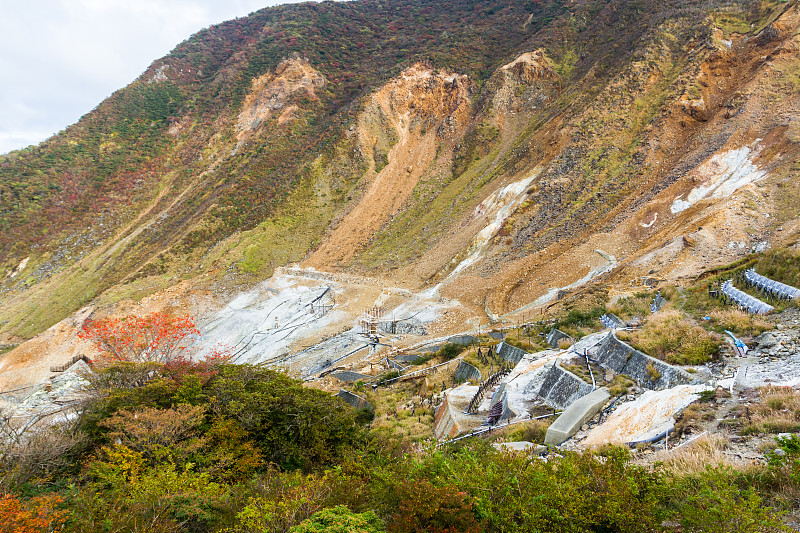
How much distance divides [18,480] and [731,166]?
1082 inches

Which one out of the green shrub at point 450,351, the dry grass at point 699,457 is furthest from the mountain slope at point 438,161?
the dry grass at point 699,457

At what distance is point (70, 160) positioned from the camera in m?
42.7

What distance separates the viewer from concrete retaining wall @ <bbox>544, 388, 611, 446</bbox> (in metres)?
7.00

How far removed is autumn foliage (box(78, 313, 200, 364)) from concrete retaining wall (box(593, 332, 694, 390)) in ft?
54.1

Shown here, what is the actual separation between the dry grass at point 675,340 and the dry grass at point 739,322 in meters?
0.43

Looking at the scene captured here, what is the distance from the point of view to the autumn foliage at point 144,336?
18188mm

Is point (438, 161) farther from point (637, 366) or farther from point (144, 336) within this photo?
point (637, 366)

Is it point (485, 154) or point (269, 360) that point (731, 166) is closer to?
point (485, 154)

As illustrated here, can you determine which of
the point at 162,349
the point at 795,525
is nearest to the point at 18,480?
the point at 795,525

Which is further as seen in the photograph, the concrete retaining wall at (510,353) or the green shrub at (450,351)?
the green shrub at (450,351)

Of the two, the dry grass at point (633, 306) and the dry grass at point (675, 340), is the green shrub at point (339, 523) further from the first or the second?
the dry grass at point (633, 306)

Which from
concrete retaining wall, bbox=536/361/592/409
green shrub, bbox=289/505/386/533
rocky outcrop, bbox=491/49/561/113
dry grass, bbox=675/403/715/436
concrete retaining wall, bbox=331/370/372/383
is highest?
rocky outcrop, bbox=491/49/561/113

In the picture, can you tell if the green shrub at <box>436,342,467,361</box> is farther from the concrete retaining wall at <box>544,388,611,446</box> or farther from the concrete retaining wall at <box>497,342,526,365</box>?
the concrete retaining wall at <box>544,388,611,446</box>

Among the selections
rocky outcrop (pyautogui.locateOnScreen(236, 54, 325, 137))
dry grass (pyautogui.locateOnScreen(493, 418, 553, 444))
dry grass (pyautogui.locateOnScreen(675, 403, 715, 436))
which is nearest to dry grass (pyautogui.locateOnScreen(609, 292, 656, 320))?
dry grass (pyautogui.locateOnScreen(493, 418, 553, 444))
